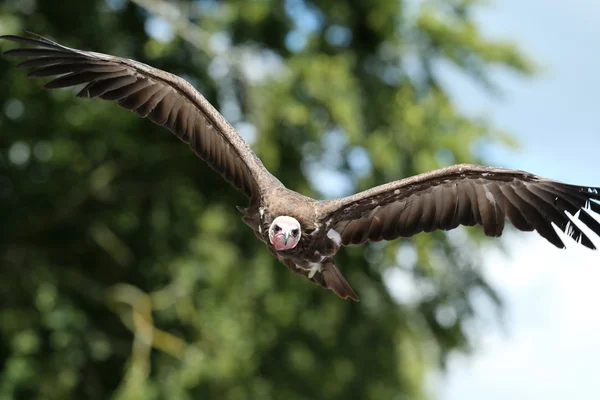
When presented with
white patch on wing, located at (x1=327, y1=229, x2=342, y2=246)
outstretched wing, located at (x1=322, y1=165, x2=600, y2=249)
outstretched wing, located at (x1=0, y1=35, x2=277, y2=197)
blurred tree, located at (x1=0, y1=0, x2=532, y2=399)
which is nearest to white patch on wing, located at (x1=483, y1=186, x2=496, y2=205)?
outstretched wing, located at (x1=322, y1=165, x2=600, y2=249)

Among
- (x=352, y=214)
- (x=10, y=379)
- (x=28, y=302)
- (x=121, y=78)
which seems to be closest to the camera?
(x=352, y=214)

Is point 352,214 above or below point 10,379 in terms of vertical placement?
above

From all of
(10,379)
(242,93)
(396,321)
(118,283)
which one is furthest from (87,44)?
(396,321)

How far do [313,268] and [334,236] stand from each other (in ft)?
0.74

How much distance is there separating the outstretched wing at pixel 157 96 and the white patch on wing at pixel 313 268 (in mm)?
550

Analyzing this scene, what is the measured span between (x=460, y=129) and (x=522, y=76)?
140 cm

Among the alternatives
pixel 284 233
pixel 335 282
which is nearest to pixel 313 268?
pixel 335 282

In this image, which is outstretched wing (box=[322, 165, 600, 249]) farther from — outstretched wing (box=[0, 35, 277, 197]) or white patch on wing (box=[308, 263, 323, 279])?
outstretched wing (box=[0, 35, 277, 197])

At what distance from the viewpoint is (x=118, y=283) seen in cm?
1378

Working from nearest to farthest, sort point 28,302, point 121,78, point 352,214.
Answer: point 352,214, point 121,78, point 28,302

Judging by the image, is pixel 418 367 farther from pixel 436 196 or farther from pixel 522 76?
pixel 436 196

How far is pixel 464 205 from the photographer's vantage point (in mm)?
6176

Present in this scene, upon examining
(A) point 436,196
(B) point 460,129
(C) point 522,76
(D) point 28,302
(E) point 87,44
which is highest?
(C) point 522,76

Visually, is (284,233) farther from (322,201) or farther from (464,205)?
(464,205)
